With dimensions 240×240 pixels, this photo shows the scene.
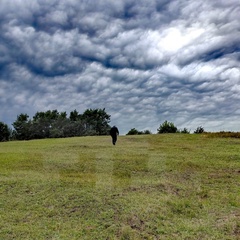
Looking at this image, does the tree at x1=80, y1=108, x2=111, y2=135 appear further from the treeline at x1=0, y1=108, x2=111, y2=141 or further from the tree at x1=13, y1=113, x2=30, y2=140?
the tree at x1=13, y1=113, x2=30, y2=140

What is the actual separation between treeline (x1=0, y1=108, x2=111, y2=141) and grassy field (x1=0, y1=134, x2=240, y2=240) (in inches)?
1625

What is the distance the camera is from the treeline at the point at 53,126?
→ 54.0 meters

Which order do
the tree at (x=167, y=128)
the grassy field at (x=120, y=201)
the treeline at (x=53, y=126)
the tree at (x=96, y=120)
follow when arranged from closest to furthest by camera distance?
the grassy field at (x=120, y=201) → the tree at (x=167, y=128) → the treeline at (x=53, y=126) → the tree at (x=96, y=120)

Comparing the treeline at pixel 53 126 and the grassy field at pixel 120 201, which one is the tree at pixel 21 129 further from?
the grassy field at pixel 120 201

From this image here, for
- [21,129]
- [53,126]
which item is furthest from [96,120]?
[21,129]

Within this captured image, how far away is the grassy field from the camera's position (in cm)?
643

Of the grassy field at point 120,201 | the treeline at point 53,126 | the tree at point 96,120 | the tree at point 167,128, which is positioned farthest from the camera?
the tree at point 96,120

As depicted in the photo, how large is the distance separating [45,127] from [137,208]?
50.4 m

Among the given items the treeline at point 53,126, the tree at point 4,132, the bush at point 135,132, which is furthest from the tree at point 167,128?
the tree at point 4,132

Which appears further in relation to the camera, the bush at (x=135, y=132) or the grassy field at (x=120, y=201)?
the bush at (x=135, y=132)

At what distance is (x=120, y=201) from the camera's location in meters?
7.90

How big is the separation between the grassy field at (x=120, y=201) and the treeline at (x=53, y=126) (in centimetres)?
4128

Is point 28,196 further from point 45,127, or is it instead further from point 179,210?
point 45,127

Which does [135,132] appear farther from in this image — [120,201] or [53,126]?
[120,201]
